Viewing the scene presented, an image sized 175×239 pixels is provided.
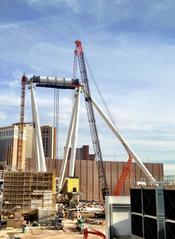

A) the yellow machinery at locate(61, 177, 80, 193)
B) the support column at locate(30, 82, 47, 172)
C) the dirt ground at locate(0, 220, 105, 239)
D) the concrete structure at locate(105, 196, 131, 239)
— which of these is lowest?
the dirt ground at locate(0, 220, 105, 239)

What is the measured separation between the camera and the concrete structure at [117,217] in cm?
4634

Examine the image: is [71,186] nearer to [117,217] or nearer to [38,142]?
[38,142]

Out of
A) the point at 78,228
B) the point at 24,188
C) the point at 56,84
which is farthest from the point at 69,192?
the point at 56,84

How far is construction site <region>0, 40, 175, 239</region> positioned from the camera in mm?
38750

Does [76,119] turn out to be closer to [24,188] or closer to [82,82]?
[82,82]

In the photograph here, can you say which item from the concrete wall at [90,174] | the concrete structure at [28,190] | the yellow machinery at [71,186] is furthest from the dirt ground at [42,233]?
the concrete wall at [90,174]

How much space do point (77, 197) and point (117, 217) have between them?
36.8 metres

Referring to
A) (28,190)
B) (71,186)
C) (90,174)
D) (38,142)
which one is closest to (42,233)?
(28,190)

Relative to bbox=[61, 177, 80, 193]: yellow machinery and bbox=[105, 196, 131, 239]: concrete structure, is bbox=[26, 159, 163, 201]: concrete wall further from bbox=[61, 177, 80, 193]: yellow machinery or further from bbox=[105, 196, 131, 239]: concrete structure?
bbox=[105, 196, 131, 239]: concrete structure

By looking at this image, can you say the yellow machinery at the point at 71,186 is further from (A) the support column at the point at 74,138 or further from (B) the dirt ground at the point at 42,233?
(B) the dirt ground at the point at 42,233

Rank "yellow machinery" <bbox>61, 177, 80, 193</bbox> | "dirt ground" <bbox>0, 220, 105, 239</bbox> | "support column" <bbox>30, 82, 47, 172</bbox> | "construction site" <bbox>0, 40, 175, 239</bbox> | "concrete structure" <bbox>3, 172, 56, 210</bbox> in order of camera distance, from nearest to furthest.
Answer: "construction site" <bbox>0, 40, 175, 239</bbox> < "dirt ground" <bbox>0, 220, 105, 239</bbox> < "concrete structure" <bbox>3, 172, 56, 210</bbox> < "yellow machinery" <bbox>61, 177, 80, 193</bbox> < "support column" <bbox>30, 82, 47, 172</bbox>

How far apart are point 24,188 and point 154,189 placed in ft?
167

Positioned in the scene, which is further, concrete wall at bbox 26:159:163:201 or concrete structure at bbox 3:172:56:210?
concrete wall at bbox 26:159:163:201

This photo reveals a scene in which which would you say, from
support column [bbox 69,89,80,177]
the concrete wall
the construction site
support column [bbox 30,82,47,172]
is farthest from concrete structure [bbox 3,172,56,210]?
the concrete wall
